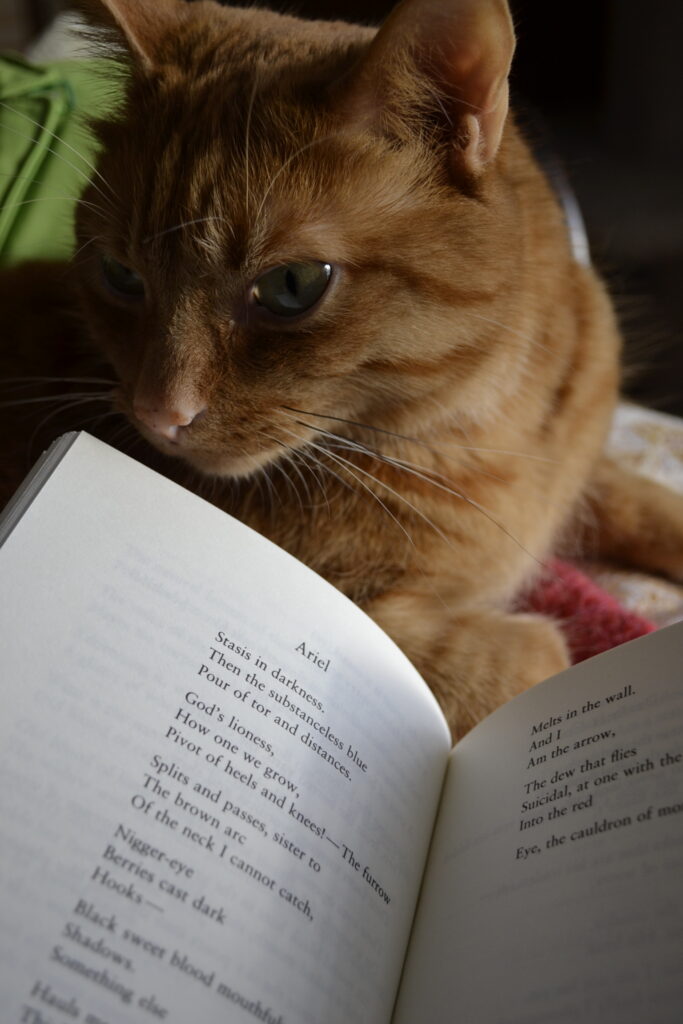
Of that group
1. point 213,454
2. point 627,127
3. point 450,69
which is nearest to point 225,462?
point 213,454

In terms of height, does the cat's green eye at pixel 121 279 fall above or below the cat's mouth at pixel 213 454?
above

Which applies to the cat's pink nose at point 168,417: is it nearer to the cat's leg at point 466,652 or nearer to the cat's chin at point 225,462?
the cat's chin at point 225,462

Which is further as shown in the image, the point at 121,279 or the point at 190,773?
the point at 121,279

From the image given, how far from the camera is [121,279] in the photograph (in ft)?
3.07

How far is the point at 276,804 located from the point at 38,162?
0.96m

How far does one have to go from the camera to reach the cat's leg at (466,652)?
992 millimetres

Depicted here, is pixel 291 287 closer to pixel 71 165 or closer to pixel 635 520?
pixel 71 165

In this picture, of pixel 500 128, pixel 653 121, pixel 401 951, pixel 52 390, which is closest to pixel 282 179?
pixel 500 128

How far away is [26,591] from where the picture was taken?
2.26 feet

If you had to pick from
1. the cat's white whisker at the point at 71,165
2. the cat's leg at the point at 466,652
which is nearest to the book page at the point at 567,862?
the cat's leg at the point at 466,652

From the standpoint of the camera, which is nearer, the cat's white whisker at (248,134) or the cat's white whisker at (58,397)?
the cat's white whisker at (248,134)

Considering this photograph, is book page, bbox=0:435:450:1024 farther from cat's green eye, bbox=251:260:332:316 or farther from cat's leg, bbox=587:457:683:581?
cat's leg, bbox=587:457:683:581

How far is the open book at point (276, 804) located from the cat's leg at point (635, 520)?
20.9 inches

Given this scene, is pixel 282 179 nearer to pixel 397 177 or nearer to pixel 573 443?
pixel 397 177
